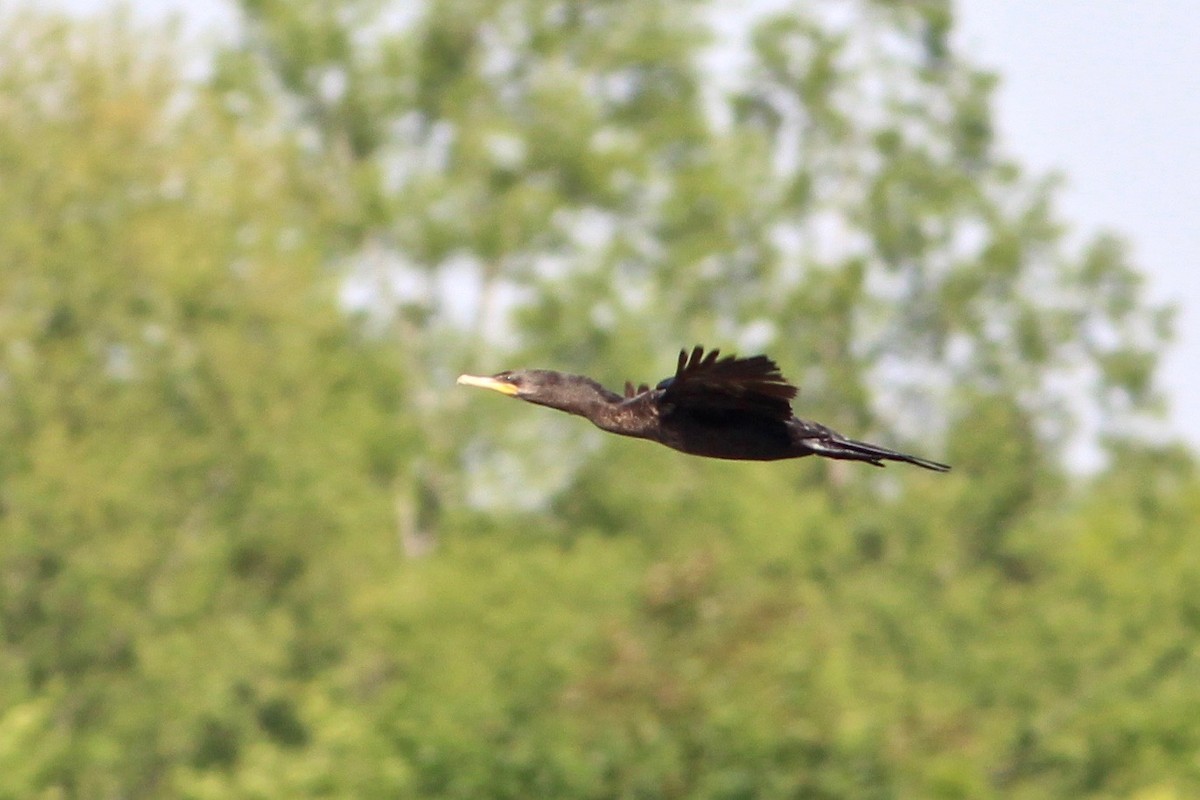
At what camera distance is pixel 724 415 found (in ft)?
32.3

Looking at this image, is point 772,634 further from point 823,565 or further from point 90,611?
point 823,565

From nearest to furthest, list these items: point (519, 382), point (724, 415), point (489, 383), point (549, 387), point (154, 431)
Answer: point (724, 415)
point (489, 383)
point (549, 387)
point (519, 382)
point (154, 431)

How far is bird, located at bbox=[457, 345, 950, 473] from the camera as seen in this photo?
31.3 feet

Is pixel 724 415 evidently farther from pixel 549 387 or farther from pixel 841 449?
pixel 549 387

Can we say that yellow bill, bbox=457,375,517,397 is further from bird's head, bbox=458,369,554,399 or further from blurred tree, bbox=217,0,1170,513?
blurred tree, bbox=217,0,1170,513

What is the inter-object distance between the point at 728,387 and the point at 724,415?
11.5 inches

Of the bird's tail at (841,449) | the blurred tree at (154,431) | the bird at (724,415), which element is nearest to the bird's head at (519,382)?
the bird at (724,415)

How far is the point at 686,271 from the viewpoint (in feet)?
160

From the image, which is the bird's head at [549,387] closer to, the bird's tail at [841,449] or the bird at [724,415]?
the bird at [724,415]

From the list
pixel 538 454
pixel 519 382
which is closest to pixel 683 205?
pixel 538 454

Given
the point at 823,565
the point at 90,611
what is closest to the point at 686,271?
the point at 823,565

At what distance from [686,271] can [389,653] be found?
43.7ft

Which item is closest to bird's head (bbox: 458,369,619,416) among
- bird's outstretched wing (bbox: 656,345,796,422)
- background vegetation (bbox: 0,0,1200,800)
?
bird's outstretched wing (bbox: 656,345,796,422)

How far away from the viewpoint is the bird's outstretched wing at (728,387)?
9.48m
